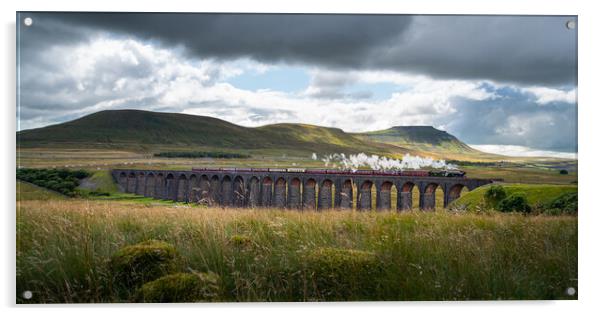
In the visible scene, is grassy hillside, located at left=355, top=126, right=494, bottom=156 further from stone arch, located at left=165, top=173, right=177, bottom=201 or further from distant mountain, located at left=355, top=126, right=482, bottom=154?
stone arch, located at left=165, top=173, right=177, bottom=201

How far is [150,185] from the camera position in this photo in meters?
37.9

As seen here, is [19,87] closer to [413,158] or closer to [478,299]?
[478,299]

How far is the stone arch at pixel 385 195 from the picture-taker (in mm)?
47531

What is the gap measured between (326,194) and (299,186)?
5.58 metres

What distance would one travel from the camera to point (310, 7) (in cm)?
972

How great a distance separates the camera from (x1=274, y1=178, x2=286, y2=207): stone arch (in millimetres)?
55272

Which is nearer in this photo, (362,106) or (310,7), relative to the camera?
(310,7)

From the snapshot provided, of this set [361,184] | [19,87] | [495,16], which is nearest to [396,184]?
[361,184]

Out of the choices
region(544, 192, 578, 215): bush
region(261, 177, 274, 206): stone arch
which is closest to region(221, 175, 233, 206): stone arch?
region(261, 177, 274, 206): stone arch

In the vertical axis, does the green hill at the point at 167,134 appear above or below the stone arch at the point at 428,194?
above

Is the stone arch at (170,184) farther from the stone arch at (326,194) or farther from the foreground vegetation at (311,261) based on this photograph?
the foreground vegetation at (311,261)

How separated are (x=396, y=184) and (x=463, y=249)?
41679mm

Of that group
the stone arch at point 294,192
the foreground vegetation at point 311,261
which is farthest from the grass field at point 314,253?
the stone arch at point 294,192

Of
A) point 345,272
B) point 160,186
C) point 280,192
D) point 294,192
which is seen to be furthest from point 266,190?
point 345,272
